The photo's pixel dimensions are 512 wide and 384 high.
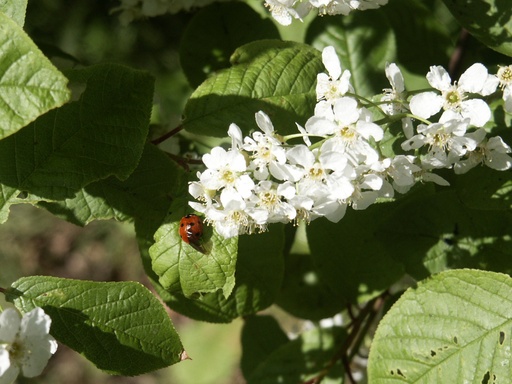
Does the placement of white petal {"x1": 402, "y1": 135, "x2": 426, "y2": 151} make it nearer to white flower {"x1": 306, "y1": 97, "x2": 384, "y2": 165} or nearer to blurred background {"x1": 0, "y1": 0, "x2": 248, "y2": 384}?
white flower {"x1": 306, "y1": 97, "x2": 384, "y2": 165}

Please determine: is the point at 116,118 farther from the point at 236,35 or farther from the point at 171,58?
the point at 171,58

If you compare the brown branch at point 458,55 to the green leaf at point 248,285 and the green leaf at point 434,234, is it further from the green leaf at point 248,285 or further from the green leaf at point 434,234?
the green leaf at point 248,285

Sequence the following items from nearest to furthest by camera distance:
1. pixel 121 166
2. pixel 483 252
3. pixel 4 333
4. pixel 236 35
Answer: pixel 4 333
pixel 121 166
pixel 483 252
pixel 236 35

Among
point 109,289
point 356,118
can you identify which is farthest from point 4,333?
point 356,118

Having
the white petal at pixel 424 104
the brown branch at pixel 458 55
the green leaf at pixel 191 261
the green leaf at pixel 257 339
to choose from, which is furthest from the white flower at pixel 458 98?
the green leaf at pixel 257 339

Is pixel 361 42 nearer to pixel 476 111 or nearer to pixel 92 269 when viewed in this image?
pixel 476 111

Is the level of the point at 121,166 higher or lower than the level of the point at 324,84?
lower

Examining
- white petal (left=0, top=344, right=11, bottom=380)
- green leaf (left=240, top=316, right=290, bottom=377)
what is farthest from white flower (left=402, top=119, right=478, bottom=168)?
green leaf (left=240, top=316, right=290, bottom=377)
